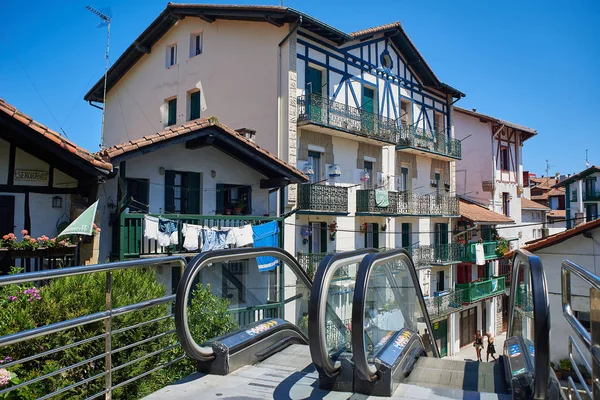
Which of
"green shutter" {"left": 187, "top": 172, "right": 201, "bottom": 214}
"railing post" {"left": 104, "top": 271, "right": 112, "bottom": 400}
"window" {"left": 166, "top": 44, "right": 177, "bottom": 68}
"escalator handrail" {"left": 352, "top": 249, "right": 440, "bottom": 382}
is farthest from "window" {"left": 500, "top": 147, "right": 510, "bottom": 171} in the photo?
"railing post" {"left": 104, "top": 271, "right": 112, "bottom": 400}

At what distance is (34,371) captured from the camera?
473 centimetres

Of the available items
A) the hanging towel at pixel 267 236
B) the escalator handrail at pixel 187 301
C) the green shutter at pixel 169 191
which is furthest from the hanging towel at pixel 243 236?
the escalator handrail at pixel 187 301

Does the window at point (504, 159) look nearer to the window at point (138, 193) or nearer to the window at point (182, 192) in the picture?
the window at point (182, 192)

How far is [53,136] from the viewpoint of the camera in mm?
9141

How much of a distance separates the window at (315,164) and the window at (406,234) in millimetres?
7374

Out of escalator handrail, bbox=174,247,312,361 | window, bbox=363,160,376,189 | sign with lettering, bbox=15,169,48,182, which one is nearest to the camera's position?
escalator handrail, bbox=174,247,312,361

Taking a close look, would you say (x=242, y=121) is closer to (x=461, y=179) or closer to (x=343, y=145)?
(x=343, y=145)

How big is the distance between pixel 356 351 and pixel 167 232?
9166 mm

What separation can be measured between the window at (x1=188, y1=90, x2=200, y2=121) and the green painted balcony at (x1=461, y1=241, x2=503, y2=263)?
1669cm

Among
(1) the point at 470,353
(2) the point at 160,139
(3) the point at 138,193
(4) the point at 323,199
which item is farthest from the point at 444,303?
(2) the point at 160,139

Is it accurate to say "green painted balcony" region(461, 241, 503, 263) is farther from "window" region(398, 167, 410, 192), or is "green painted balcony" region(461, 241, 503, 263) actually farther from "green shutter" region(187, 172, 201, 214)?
"green shutter" region(187, 172, 201, 214)

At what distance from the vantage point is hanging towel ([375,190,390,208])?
803 inches

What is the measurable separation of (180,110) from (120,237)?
32.1ft

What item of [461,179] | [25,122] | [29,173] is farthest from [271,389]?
[461,179]
